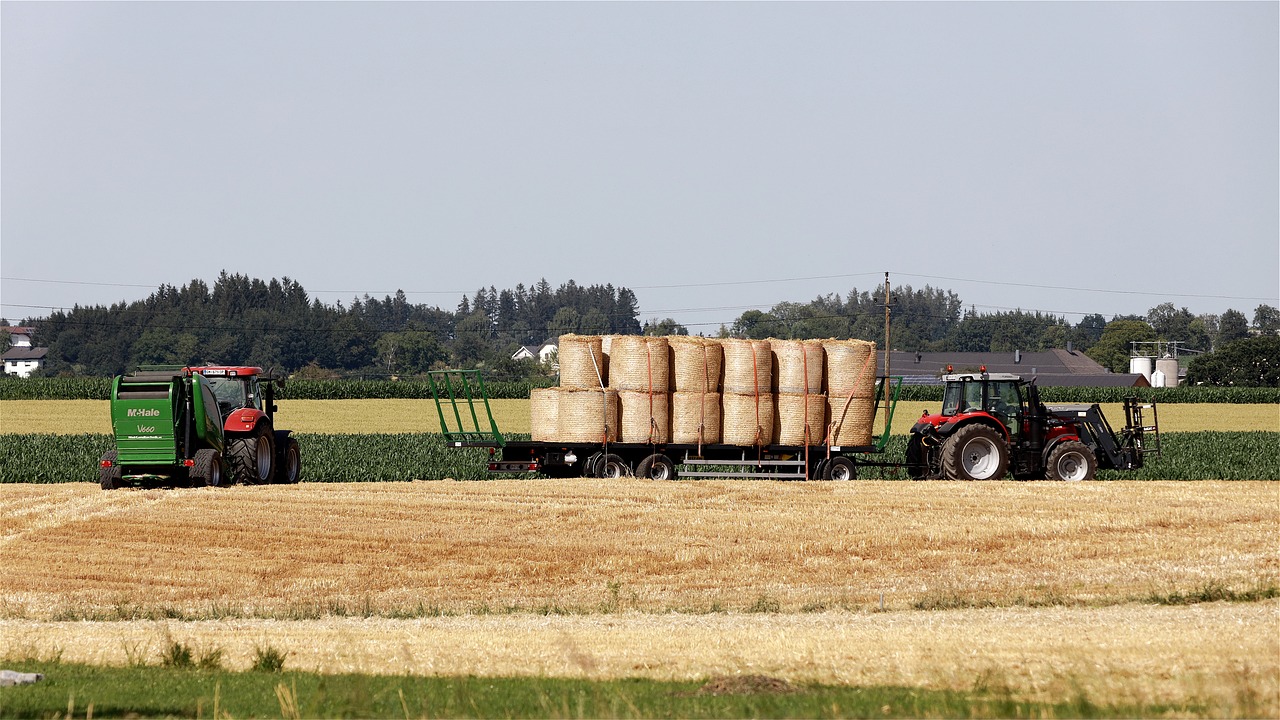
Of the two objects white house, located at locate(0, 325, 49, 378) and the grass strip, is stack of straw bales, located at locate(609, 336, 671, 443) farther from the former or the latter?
white house, located at locate(0, 325, 49, 378)

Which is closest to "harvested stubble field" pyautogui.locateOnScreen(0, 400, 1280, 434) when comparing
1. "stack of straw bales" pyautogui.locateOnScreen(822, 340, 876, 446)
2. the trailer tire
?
the trailer tire

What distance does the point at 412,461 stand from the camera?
106 ft

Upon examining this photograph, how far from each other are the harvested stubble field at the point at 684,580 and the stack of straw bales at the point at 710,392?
7.76 feet

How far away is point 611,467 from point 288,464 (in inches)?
240

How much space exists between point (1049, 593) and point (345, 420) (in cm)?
4320

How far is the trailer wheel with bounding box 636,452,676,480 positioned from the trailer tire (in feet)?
9.35

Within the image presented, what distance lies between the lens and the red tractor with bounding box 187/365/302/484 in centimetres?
2333

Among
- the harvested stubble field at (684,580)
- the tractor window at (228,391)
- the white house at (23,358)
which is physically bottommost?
the harvested stubble field at (684,580)

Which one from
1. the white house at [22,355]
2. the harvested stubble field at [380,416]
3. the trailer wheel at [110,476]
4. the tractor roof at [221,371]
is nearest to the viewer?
A: the trailer wheel at [110,476]

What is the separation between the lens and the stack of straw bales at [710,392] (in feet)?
80.5

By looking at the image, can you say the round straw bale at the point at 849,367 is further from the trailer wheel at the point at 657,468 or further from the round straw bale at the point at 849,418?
the trailer wheel at the point at 657,468

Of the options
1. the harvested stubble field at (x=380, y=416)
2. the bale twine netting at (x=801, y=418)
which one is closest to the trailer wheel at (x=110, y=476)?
the bale twine netting at (x=801, y=418)

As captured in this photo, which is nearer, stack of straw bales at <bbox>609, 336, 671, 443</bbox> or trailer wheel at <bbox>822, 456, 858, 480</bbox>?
stack of straw bales at <bbox>609, 336, 671, 443</bbox>

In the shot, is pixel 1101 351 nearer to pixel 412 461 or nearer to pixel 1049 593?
pixel 412 461
